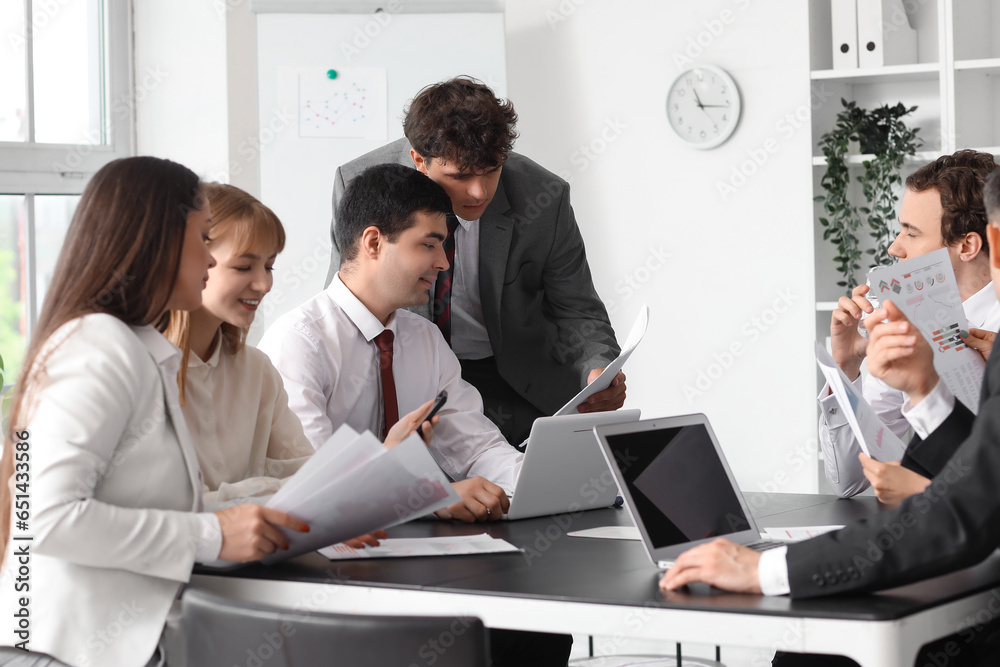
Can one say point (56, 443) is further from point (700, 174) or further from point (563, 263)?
point (700, 174)

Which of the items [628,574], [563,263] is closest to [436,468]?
[628,574]

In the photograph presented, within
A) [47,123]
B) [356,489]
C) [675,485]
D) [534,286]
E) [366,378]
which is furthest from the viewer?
[47,123]

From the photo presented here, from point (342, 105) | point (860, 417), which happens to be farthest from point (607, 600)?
point (342, 105)

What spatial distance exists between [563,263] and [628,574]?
1.52 meters

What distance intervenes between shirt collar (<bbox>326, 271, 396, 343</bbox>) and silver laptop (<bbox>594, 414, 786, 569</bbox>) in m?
0.84

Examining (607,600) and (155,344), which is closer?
(607,600)

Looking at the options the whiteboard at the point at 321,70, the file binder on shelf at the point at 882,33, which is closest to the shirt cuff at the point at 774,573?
the whiteboard at the point at 321,70

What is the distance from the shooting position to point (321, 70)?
3877 millimetres

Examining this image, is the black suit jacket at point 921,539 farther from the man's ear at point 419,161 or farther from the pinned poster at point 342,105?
the pinned poster at point 342,105

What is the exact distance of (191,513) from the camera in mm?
1388

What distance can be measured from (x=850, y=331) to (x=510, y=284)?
0.84m

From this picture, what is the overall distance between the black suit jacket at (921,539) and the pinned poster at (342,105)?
9.78 feet

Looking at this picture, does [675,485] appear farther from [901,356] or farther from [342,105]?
[342,105]

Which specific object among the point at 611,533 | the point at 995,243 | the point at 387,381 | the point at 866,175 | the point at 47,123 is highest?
the point at 47,123
